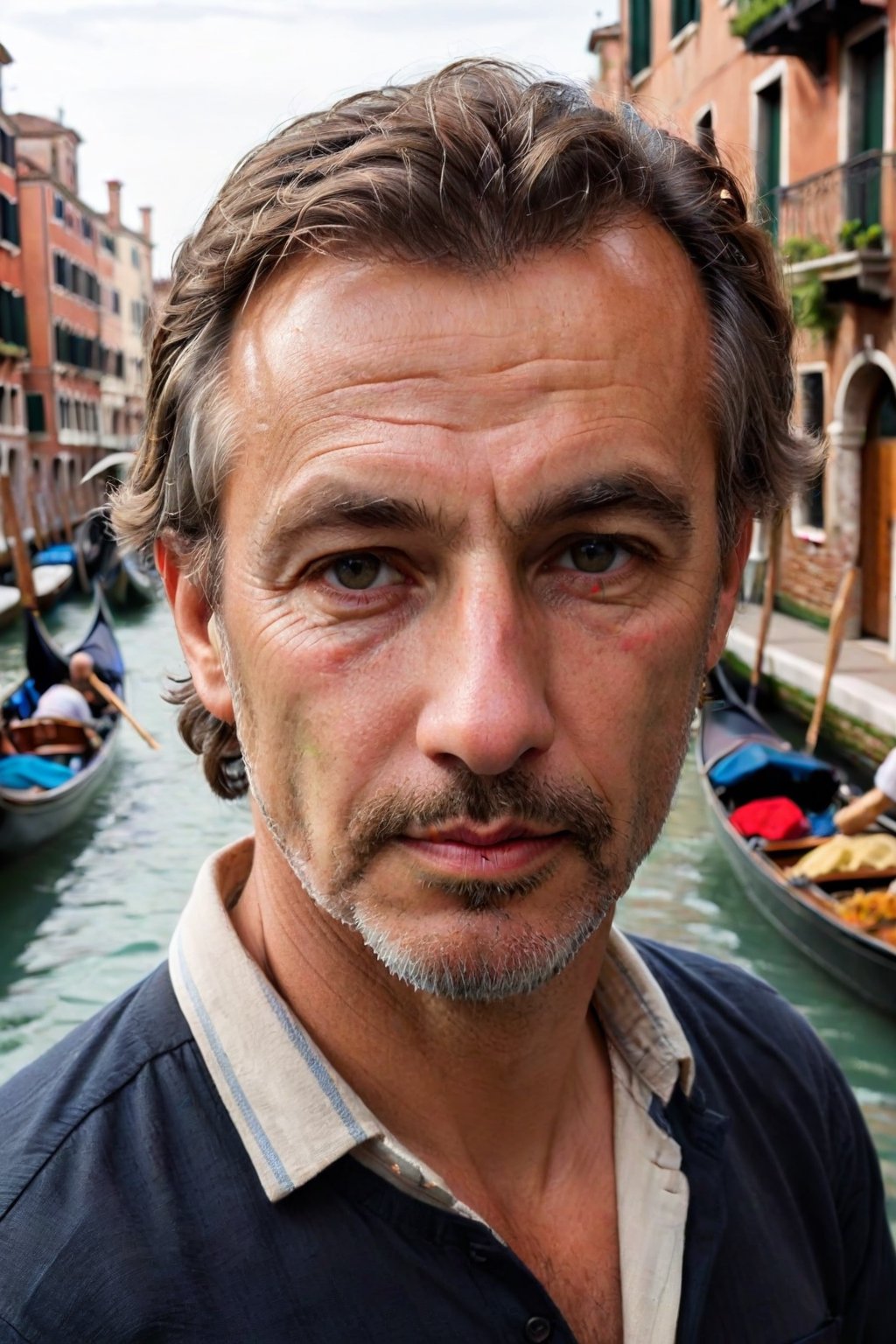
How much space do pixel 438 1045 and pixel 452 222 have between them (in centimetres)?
49

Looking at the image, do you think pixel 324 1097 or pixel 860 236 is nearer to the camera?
pixel 324 1097

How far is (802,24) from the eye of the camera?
9.13m

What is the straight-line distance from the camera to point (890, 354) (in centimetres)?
899

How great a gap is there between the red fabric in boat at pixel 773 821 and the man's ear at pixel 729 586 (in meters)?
4.57

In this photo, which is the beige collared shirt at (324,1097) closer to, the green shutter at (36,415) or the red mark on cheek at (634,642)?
the red mark on cheek at (634,642)

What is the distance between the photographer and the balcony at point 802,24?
28.9 ft

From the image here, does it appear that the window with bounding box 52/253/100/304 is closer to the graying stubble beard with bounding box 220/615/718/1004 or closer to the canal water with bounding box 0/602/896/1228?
the canal water with bounding box 0/602/896/1228

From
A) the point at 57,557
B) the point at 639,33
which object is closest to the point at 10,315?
the point at 57,557

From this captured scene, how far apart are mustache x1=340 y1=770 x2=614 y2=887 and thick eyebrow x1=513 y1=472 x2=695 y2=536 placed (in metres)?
0.14

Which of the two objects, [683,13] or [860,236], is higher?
[683,13]

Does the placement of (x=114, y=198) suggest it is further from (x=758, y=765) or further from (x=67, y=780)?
(x=758, y=765)

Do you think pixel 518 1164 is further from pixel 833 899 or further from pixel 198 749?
pixel 833 899

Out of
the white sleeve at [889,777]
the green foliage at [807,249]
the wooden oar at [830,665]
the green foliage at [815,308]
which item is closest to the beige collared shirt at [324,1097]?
the white sleeve at [889,777]

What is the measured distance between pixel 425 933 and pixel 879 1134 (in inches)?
156
